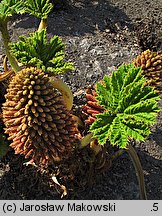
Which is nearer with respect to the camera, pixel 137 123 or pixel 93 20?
pixel 137 123

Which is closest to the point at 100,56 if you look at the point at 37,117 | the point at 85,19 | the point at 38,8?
the point at 85,19

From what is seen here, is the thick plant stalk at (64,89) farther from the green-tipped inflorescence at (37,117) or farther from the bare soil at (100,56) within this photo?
the bare soil at (100,56)

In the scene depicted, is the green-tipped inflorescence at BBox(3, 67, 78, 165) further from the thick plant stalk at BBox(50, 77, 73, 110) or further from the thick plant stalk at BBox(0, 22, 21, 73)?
the thick plant stalk at BBox(0, 22, 21, 73)

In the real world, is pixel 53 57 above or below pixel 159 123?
above

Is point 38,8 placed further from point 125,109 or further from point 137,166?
point 137,166

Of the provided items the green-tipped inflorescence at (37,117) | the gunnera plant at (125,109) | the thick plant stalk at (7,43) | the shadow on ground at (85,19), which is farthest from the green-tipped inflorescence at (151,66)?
the shadow on ground at (85,19)

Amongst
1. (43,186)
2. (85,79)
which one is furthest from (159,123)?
(43,186)
